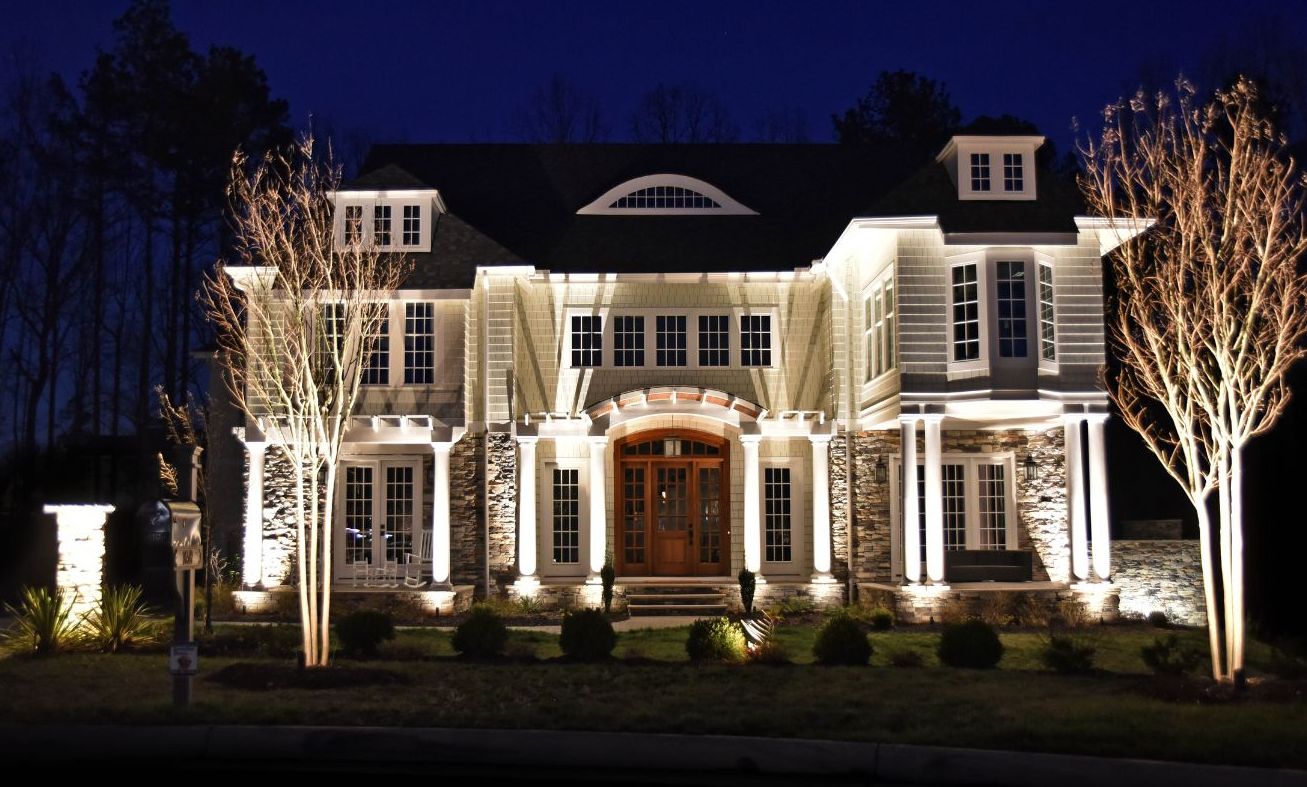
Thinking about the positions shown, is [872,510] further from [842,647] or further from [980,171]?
[842,647]

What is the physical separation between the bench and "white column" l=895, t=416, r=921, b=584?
1123mm

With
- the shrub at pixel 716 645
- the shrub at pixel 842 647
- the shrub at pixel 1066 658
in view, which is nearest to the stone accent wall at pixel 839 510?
the shrub at pixel 716 645

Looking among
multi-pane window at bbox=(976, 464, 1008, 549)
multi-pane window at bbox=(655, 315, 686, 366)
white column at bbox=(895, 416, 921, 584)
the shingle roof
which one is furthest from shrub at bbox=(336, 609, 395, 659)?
multi-pane window at bbox=(976, 464, 1008, 549)

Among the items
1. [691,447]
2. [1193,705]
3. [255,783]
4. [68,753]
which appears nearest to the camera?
[255,783]

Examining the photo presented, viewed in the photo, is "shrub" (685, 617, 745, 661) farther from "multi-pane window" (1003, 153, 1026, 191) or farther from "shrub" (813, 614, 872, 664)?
"multi-pane window" (1003, 153, 1026, 191)

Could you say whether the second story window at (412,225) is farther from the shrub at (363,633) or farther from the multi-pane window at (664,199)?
the shrub at (363,633)

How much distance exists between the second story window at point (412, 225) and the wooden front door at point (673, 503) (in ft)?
17.6

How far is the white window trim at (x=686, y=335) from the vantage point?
23.1 metres

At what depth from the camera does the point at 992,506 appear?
22.3 m

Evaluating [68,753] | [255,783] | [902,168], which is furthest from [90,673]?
[902,168]

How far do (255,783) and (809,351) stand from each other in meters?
15.6

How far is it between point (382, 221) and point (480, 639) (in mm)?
10228

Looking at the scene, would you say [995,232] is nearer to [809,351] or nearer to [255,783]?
[809,351]

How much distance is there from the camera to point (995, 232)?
19.6 metres
